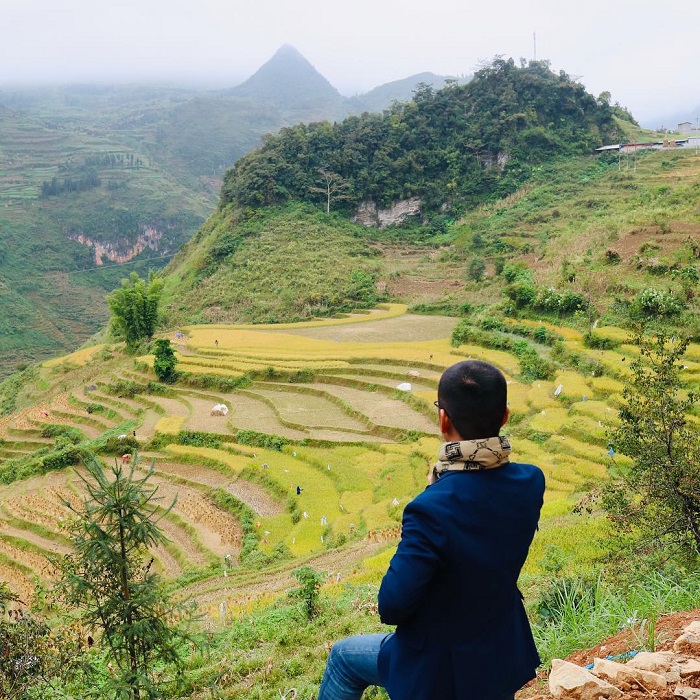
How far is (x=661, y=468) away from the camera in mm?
4656

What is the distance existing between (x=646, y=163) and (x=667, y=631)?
2028 inches

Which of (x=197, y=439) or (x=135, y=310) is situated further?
(x=135, y=310)

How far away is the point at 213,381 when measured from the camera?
2470cm

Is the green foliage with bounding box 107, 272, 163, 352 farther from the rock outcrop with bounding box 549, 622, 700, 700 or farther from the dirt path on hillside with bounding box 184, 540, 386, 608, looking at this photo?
the rock outcrop with bounding box 549, 622, 700, 700

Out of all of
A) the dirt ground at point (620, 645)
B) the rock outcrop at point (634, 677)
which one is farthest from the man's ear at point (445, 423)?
the dirt ground at point (620, 645)

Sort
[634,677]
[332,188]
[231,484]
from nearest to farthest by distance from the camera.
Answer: [634,677] → [231,484] → [332,188]

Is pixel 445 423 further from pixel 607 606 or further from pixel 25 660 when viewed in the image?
pixel 25 660

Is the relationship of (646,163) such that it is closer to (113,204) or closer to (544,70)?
(544,70)

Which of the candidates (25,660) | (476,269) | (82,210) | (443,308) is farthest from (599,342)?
A: (82,210)

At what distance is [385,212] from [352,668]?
51.7 metres

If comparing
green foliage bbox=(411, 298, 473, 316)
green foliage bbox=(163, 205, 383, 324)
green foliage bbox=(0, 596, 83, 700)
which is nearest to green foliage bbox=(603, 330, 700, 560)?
green foliage bbox=(0, 596, 83, 700)

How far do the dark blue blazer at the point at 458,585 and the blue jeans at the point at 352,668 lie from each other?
273 millimetres

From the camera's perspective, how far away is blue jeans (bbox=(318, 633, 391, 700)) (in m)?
2.20

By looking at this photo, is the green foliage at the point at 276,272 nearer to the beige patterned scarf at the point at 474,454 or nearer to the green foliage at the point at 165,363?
the green foliage at the point at 165,363
